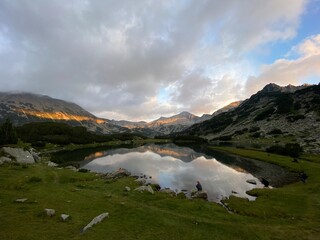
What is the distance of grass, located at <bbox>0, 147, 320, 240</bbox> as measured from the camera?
20.9 meters

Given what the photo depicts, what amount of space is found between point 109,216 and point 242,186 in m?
36.1

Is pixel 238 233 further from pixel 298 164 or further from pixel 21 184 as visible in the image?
pixel 298 164

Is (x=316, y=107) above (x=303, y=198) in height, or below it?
above

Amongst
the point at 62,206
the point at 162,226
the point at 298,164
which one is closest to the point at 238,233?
the point at 162,226

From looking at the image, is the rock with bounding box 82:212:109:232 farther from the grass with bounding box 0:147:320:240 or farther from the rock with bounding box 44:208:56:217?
the rock with bounding box 44:208:56:217

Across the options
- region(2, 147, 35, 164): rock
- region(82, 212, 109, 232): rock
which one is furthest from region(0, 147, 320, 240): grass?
region(2, 147, 35, 164): rock

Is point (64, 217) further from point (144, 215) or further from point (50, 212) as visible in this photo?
point (144, 215)

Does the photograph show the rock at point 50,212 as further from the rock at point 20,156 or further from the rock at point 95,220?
the rock at point 20,156

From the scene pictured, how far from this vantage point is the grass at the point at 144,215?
821 inches

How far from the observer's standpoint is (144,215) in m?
25.5

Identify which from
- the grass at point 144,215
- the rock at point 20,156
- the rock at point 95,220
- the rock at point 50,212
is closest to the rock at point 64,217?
the grass at point 144,215

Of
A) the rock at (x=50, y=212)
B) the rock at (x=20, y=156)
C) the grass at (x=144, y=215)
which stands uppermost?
the rock at (x=20, y=156)

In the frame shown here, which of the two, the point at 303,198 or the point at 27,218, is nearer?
the point at 27,218

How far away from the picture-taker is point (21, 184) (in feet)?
115
